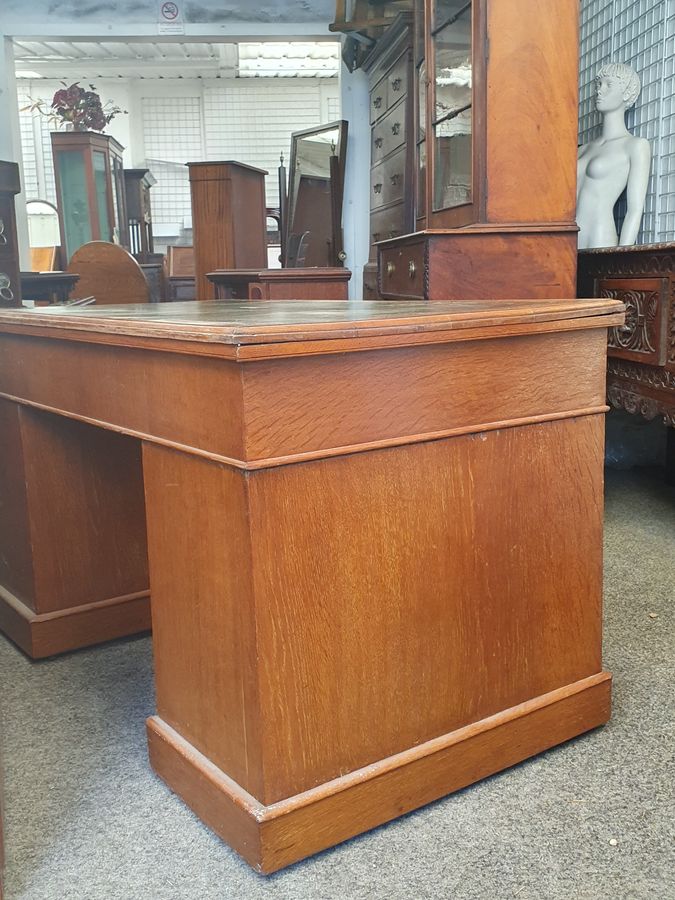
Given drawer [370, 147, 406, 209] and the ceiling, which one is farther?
the ceiling

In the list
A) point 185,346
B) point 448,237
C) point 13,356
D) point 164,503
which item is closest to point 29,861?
point 164,503

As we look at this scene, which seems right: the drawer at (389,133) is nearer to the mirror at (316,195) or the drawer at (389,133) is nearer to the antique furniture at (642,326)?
the mirror at (316,195)

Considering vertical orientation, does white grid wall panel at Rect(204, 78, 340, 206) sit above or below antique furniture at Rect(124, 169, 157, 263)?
above

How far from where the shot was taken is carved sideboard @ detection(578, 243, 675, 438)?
2.70 m

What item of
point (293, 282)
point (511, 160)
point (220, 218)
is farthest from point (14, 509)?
point (220, 218)

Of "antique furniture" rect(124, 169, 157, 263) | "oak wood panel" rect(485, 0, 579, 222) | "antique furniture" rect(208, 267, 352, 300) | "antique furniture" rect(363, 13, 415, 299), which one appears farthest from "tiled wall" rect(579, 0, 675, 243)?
"antique furniture" rect(124, 169, 157, 263)

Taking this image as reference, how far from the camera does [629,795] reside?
142cm

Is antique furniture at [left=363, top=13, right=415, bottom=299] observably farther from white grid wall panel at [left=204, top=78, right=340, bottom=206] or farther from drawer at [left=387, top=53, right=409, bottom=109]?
white grid wall panel at [left=204, top=78, right=340, bottom=206]

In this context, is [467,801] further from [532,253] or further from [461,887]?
[532,253]

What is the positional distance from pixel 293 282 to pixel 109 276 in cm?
131

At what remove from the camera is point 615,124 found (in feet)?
12.1

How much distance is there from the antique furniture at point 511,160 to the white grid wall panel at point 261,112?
36.8 feet

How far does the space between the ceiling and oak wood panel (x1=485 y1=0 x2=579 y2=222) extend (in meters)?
9.52

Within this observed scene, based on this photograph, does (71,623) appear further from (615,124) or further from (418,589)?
(615,124)
